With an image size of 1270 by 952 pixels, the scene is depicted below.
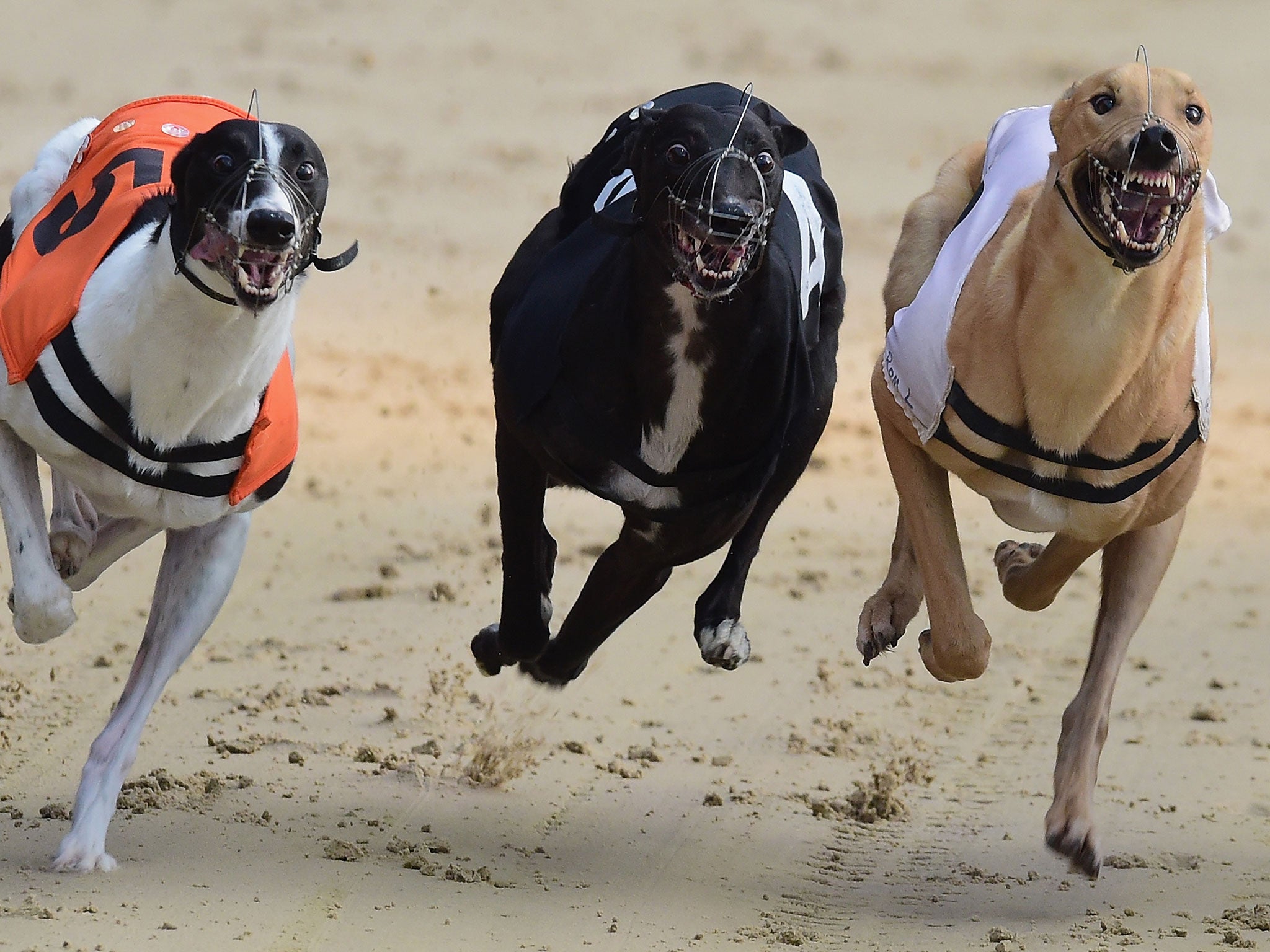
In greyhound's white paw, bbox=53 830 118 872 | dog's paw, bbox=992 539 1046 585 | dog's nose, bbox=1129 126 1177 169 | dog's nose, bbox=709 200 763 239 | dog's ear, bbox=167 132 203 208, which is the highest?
dog's nose, bbox=1129 126 1177 169

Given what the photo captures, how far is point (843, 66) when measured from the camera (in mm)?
13266

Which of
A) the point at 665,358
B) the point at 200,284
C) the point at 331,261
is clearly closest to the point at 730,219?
the point at 665,358

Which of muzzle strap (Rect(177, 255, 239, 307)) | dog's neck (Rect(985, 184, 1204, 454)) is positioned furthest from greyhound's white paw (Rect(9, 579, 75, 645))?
dog's neck (Rect(985, 184, 1204, 454))

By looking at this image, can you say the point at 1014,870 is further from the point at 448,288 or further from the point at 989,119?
the point at 989,119

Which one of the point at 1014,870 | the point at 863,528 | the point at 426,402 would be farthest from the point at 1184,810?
the point at 426,402

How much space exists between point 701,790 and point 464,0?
9.46 metres

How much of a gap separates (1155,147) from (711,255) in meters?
0.89

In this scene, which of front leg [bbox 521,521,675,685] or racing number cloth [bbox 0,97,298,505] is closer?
racing number cloth [bbox 0,97,298,505]

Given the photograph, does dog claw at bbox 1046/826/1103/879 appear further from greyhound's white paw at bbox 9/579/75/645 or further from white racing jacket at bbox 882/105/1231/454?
greyhound's white paw at bbox 9/579/75/645

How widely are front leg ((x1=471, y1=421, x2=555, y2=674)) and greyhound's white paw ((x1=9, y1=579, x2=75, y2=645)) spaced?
1069 mm

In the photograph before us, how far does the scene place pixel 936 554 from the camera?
420 cm

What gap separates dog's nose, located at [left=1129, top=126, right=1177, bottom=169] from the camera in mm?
3381

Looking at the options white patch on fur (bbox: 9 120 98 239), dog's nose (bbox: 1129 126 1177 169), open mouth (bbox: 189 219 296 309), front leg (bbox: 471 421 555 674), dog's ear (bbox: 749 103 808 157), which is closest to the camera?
dog's nose (bbox: 1129 126 1177 169)

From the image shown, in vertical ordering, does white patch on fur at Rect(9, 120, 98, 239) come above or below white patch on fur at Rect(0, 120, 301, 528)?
above
